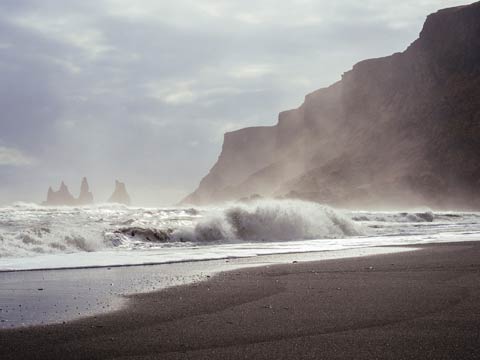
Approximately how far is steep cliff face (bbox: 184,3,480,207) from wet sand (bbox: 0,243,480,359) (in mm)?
76549

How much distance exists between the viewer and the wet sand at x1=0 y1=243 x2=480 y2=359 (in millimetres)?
3465

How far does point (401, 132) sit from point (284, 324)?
9058cm

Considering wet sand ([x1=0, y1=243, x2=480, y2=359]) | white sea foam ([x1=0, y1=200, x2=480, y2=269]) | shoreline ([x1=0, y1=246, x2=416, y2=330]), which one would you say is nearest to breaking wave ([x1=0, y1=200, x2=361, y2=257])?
white sea foam ([x1=0, y1=200, x2=480, y2=269])

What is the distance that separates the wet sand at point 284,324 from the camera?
136 inches

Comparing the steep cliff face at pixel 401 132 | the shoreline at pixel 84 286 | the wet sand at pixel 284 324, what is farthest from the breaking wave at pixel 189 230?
the steep cliff face at pixel 401 132

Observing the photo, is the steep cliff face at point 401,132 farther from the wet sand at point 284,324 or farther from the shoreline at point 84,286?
the wet sand at point 284,324

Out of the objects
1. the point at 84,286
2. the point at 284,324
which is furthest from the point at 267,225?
the point at 284,324

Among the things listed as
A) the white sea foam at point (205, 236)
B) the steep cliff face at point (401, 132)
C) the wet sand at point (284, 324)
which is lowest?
the wet sand at point (284, 324)

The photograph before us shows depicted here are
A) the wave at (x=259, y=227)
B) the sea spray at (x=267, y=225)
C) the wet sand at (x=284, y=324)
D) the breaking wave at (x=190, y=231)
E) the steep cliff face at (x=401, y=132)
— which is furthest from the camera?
the steep cliff face at (x=401, y=132)

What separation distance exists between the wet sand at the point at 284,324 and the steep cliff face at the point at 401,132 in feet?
251

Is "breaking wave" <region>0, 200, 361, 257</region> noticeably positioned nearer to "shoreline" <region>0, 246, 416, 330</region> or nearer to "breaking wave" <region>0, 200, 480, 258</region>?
"breaking wave" <region>0, 200, 480, 258</region>

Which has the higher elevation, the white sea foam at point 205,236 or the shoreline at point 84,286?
the white sea foam at point 205,236

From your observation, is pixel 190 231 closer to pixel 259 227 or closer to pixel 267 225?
pixel 259 227

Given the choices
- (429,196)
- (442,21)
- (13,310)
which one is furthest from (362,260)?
(442,21)
